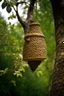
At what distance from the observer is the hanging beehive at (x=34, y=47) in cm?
271

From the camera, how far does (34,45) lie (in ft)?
9.05

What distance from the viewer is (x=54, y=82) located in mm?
2811

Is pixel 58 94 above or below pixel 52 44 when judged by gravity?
above

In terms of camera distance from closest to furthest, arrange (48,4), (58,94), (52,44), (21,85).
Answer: (58,94), (48,4), (21,85), (52,44)

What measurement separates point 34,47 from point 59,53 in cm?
32

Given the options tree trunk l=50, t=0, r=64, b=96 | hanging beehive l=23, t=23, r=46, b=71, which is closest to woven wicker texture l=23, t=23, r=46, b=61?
hanging beehive l=23, t=23, r=46, b=71

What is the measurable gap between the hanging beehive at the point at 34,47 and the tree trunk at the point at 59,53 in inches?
7.6

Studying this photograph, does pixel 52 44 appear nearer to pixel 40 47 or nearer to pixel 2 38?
pixel 2 38

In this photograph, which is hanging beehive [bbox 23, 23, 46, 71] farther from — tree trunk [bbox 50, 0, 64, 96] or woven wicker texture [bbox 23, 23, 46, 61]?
tree trunk [bbox 50, 0, 64, 96]

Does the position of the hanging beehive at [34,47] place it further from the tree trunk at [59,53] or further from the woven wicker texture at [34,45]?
the tree trunk at [59,53]

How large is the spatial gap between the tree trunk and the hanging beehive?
0.63ft

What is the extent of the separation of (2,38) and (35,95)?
8.37ft

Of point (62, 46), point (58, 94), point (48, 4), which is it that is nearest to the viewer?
point (58, 94)

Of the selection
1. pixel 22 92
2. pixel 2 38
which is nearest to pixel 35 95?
pixel 22 92
